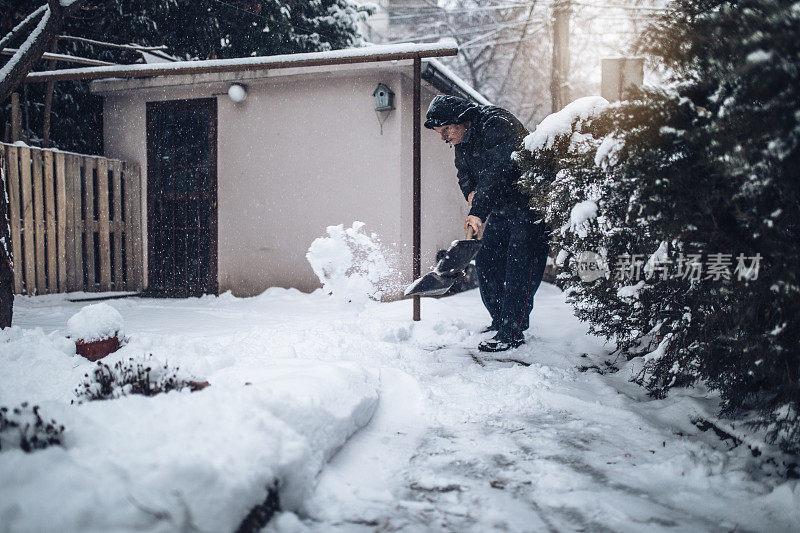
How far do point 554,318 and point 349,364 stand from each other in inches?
122

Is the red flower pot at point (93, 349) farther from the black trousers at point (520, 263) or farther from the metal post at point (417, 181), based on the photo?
the black trousers at point (520, 263)

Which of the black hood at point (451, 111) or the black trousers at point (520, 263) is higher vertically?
the black hood at point (451, 111)

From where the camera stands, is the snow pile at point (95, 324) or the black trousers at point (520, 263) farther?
the black trousers at point (520, 263)

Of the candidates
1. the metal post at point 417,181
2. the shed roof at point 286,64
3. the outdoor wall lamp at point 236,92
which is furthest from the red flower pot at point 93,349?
the outdoor wall lamp at point 236,92

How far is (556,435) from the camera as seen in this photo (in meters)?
2.20

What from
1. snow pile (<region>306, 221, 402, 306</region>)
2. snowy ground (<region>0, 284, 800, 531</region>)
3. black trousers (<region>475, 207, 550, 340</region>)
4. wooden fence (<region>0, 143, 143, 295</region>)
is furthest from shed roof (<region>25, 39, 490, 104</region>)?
snowy ground (<region>0, 284, 800, 531</region>)

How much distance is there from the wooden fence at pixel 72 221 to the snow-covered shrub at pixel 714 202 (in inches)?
266

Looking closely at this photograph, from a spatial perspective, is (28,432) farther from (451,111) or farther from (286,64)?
(286,64)

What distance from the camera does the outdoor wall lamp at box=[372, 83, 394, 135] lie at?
638cm

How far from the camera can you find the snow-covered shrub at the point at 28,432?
4.80 ft

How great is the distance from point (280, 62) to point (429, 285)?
3673mm

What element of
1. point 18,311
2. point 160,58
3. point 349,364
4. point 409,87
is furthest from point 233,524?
point 160,58

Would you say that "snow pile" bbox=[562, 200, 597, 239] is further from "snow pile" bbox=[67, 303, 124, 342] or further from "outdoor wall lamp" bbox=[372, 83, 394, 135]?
"outdoor wall lamp" bbox=[372, 83, 394, 135]

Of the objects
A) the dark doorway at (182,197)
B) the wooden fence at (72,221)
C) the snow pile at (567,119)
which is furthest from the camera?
the dark doorway at (182,197)
